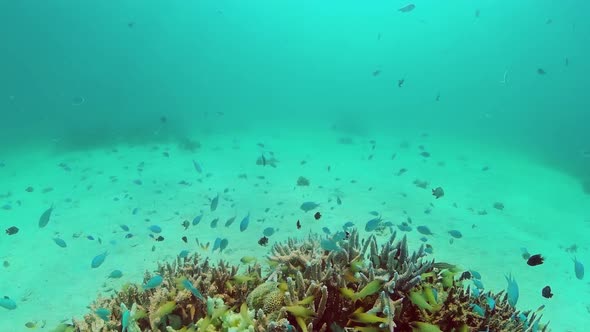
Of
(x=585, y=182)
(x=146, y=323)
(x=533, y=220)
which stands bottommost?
(x=585, y=182)

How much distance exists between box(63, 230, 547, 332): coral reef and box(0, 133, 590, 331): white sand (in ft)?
15.1

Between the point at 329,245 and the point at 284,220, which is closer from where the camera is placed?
the point at 329,245

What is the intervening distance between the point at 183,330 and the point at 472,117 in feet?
278

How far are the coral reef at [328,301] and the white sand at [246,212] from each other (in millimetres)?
4594

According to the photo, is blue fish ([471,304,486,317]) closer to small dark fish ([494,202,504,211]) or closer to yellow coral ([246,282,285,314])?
yellow coral ([246,282,285,314])

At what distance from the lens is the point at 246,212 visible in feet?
39.9

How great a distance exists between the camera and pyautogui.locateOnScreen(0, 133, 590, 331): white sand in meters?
8.47

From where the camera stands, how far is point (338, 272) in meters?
3.64

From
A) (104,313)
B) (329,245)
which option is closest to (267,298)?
(329,245)

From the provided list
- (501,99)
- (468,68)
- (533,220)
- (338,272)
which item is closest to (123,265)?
(338,272)

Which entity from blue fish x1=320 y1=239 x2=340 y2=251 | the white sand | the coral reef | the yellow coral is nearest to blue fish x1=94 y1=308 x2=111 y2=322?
the coral reef

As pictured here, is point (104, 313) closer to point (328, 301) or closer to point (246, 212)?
point (328, 301)

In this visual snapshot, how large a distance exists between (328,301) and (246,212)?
8939mm

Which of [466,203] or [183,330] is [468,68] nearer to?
[466,203]
